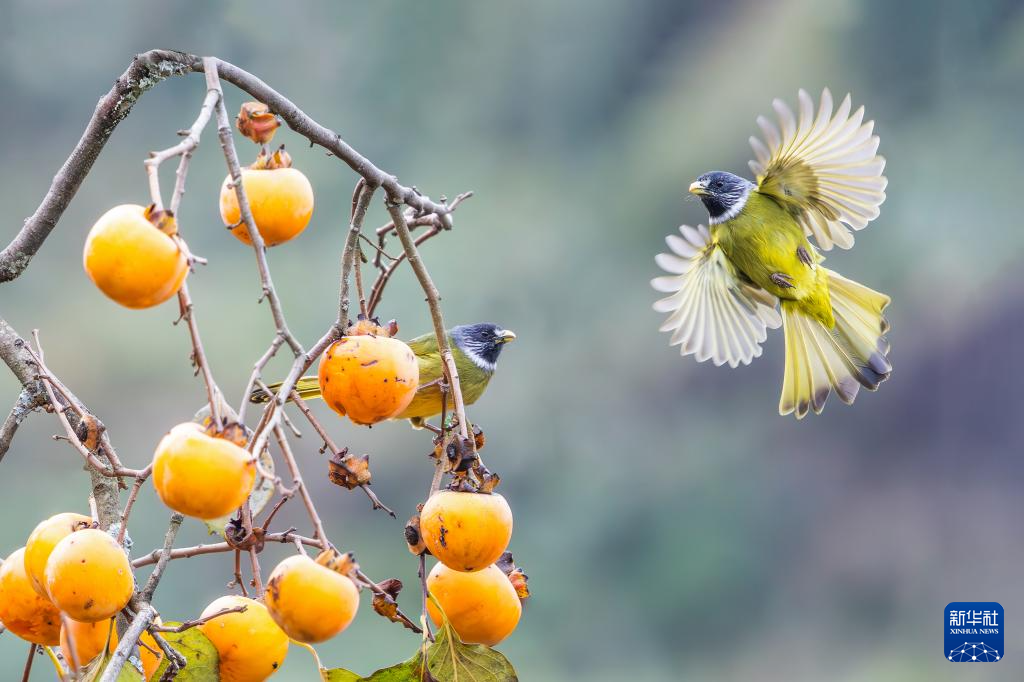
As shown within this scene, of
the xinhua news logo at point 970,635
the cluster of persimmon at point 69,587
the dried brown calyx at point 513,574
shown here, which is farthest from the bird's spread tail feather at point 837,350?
the xinhua news logo at point 970,635

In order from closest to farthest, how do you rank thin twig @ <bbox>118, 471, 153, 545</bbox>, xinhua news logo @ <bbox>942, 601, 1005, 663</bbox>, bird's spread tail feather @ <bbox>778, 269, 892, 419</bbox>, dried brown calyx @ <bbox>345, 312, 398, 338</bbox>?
thin twig @ <bbox>118, 471, 153, 545</bbox> < dried brown calyx @ <bbox>345, 312, 398, 338</bbox> < bird's spread tail feather @ <bbox>778, 269, 892, 419</bbox> < xinhua news logo @ <bbox>942, 601, 1005, 663</bbox>

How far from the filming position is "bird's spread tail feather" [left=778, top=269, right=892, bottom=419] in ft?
5.81

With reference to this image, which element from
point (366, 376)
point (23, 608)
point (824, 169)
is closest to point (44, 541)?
point (23, 608)

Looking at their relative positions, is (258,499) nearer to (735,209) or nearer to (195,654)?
(195,654)

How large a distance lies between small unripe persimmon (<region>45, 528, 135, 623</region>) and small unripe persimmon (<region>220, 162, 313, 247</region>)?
0.29 metres

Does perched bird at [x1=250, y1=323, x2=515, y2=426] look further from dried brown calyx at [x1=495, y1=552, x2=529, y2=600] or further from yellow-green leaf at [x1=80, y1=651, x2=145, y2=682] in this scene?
yellow-green leaf at [x1=80, y1=651, x2=145, y2=682]

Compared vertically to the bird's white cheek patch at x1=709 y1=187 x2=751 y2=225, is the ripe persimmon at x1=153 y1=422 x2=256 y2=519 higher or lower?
lower

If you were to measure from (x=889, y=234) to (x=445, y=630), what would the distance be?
414 cm

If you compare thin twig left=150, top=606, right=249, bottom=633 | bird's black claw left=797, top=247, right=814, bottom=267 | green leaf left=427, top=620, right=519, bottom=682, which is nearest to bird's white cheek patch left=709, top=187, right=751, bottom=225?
bird's black claw left=797, top=247, right=814, bottom=267

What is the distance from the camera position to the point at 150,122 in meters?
4.37

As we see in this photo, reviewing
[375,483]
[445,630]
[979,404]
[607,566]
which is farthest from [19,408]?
[979,404]

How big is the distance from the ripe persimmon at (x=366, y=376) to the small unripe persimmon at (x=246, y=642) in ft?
0.58

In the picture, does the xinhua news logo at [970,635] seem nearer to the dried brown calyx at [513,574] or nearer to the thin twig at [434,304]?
the dried brown calyx at [513,574]

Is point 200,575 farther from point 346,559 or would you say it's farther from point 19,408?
point 346,559
